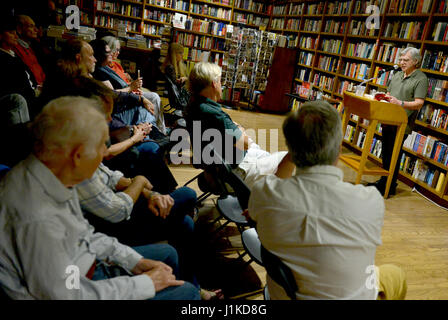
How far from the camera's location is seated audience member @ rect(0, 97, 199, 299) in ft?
2.54

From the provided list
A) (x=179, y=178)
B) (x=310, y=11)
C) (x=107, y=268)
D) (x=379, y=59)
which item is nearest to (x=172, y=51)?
(x=179, y=178)

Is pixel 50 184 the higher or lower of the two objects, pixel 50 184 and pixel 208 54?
the lower

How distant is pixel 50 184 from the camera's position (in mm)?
841

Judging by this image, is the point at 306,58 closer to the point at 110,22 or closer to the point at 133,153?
the point at 110,22

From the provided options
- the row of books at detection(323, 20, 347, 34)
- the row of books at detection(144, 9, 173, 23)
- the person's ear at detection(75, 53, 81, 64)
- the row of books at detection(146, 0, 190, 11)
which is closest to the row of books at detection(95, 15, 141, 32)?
the row of books at detection(144, 9, 173, 23)

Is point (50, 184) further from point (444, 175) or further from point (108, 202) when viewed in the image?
point (444, 175)

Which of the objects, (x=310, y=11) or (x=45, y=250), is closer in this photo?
(x=45, y=250)

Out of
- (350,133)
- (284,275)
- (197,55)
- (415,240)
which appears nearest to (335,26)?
(350,133)

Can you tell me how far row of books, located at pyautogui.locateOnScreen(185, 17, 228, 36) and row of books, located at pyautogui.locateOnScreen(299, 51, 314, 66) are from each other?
195 cm

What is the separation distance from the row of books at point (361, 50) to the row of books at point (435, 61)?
41.4 inches

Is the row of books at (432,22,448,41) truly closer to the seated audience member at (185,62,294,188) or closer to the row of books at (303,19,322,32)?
the row of books at (303,19,322,32)

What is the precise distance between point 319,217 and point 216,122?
51.7 inches

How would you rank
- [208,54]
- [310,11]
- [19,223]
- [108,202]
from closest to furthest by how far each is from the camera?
[19,223] < [108,202] < [310,11] < [208,54]

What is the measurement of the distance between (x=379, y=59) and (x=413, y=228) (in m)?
2.93
